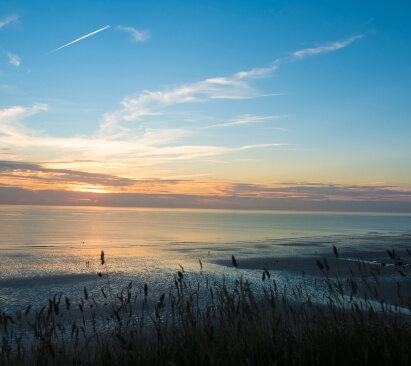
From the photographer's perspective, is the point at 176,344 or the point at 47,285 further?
the point at 47,285

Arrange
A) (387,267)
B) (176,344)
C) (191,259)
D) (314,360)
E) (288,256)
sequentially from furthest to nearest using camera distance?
1. (288,256)
2. (191,259)
3. (387,267)
4. (176,344)
5. (314,360)

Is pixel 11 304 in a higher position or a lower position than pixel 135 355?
lower

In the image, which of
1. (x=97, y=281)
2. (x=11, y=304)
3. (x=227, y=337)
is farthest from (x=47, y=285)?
(x=227, y=337)

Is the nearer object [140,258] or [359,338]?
[359,338]

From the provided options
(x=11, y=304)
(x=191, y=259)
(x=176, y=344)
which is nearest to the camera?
(x=176, y=344)

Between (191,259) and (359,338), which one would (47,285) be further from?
(359,338)

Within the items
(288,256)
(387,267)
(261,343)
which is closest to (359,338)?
(261,343)

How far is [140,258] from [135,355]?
791 inches

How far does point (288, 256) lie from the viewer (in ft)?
86.7

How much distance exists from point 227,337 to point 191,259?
19.1 metres

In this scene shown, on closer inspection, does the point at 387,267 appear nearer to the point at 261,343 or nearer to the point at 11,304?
the point at 11,304

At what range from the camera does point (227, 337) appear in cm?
561

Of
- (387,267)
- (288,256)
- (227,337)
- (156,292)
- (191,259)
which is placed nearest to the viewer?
(227,337)

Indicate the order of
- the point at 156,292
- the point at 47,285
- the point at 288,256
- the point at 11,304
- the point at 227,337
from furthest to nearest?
the point at 288,256 → the point at 47,285 → the point at 156,292 → the point at 11,304 → the point at 227,337
